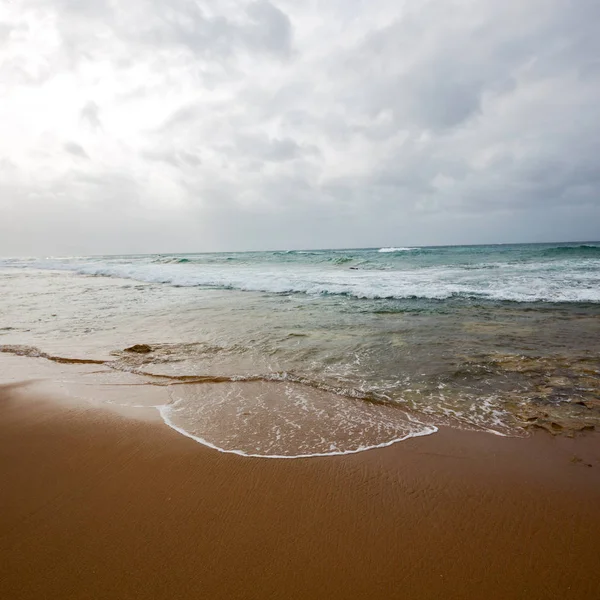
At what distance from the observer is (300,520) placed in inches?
83.6

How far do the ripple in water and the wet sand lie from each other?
16 cm

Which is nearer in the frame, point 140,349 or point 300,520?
point 300,520

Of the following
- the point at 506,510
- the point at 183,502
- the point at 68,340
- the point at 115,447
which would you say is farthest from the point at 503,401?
the point at 68,340

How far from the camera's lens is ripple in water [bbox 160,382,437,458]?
9.84ft

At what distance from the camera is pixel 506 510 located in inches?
86.5

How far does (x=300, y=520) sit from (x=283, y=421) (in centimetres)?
134

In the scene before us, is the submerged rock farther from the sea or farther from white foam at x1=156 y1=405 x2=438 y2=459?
white foam at x1=156 y1=405 x2=438 y2=459

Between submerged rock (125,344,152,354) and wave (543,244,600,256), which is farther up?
wave (543,244,600,256)

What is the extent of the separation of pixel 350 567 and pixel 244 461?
3.94ft

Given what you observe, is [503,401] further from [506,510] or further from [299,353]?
[299,353]

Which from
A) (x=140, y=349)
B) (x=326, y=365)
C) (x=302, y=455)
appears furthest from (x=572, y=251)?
(x=302, y=455)

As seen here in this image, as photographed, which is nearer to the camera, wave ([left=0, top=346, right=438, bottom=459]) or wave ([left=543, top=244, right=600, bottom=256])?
wave ([left=0, top=346, right=438, bottom=459])

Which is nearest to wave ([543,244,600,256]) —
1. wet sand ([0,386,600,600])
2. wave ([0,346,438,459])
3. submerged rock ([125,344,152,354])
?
wave ([0,346,438,459])

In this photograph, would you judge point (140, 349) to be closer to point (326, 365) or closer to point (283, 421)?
point (326, 365)
